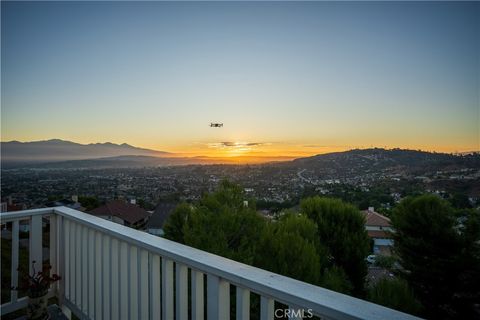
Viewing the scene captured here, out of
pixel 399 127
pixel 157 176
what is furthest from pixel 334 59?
pixel 157 176

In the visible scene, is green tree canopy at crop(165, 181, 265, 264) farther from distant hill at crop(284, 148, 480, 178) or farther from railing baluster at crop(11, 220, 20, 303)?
railing baluster at crop(11, 220, 20, 303)

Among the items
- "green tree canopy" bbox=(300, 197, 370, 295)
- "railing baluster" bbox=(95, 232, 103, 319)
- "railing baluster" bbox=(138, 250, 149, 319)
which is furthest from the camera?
"green tree canopy" bbox=(300, 197, 370, 295)

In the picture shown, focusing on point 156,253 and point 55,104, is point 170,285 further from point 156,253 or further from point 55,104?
point 55,104

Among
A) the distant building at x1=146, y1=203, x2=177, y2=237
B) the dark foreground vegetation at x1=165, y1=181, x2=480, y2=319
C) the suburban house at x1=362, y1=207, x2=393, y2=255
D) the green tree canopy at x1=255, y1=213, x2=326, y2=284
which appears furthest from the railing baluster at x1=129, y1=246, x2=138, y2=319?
the distant building at x1=146, y1=203, x2=177, y2=237

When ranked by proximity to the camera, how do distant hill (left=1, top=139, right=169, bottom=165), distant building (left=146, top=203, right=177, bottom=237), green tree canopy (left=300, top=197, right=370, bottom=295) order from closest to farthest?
1. distant hill (left=1, top=139, right=169, bottom=165)
2. green tree canopy (left=300, top=197, right=370, bottom=295)
3. distant building (left=146, top=203, right=177, bottom=237)

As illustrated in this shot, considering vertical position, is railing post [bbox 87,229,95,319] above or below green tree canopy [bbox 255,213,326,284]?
above
